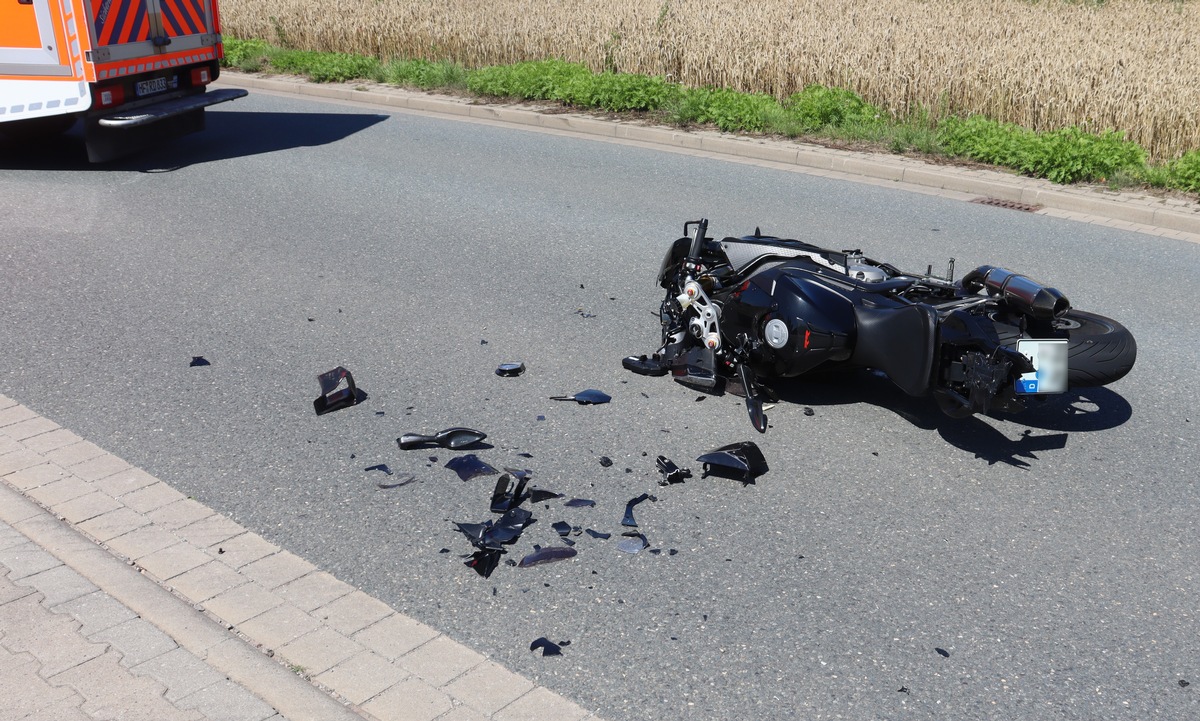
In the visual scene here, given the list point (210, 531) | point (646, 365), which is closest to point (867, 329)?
point (646, 365)

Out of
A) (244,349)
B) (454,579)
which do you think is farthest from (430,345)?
(454,579)

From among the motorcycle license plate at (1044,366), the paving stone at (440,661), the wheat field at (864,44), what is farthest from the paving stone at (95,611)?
the wheat field at (864,44)

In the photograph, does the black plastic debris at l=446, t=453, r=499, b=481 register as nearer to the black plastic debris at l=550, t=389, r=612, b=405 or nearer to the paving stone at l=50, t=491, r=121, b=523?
the black plastic debris at l=550, t=389, r=612, b=405

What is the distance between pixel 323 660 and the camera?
375 cm

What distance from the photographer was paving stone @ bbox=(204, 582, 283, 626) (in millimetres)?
4004

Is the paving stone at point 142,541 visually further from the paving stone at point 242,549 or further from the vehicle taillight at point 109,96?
the vehicle taillight at point 109,96

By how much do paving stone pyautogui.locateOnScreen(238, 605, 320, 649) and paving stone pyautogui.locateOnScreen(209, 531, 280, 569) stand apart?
42cm

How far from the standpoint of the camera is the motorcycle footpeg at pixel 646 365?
6.35 m

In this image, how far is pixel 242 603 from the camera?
4.08 metres

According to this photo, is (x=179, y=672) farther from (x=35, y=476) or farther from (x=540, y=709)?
(x=35, y=476)

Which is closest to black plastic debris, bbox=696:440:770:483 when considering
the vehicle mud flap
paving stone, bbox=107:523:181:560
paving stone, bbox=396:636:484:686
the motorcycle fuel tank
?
the motorcycle fuel tank

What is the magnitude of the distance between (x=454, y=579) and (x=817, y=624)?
4.73ft

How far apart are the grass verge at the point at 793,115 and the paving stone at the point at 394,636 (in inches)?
368

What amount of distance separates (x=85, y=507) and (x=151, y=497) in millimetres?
274
